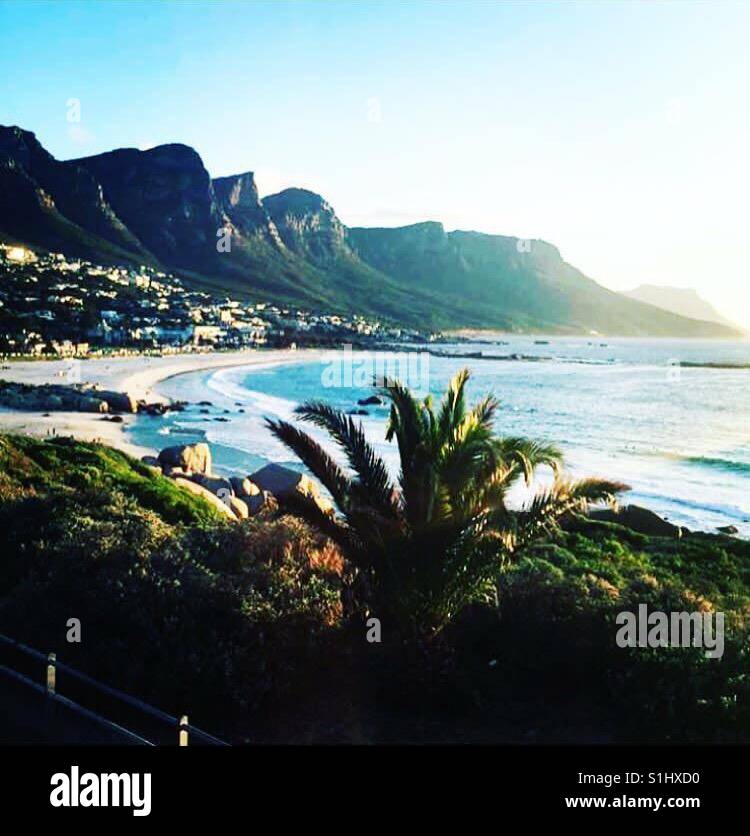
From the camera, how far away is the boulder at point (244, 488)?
2512 cm

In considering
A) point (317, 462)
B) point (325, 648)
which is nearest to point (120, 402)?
point (317, 462)

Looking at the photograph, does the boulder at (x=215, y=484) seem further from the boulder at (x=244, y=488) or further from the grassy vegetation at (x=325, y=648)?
the grassy vegetation at (x=325, y=648)

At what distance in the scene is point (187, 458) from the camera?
94.0ft

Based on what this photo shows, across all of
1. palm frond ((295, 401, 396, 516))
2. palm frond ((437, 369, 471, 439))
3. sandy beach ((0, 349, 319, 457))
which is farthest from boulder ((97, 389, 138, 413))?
palm frond ((437, 369, 471, 439))

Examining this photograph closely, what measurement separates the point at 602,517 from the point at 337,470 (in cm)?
1762

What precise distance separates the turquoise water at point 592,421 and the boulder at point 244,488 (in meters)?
7.95

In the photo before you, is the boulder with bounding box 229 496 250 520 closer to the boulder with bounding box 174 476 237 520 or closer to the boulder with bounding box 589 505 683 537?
the boulder with bounding box 174 476 237 520

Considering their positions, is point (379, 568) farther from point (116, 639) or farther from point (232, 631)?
point (116, 639)

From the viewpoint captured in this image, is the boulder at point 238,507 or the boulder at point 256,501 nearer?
the boulder at point 238,507

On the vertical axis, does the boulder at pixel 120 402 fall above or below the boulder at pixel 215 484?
above

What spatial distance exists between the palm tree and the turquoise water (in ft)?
64.3
